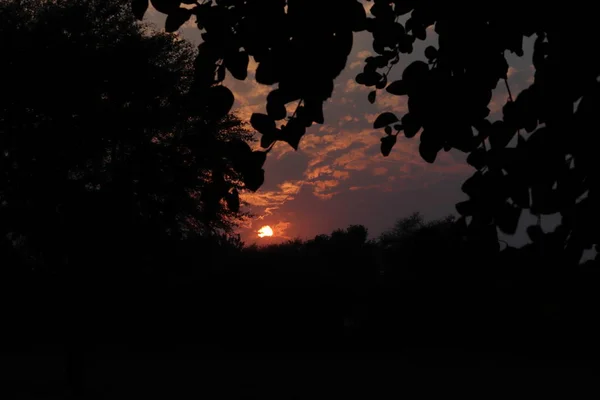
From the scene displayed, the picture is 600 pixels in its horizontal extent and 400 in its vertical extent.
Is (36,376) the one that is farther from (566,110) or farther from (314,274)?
(566,110)

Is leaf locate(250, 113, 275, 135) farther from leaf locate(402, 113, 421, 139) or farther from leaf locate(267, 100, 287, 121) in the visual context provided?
leaf locate(402, 113, 421, 139)

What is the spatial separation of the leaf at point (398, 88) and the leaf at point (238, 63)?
967mm

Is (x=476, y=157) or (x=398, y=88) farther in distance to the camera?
(x=398, y=88)

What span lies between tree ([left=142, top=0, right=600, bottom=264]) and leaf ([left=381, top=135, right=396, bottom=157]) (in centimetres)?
11

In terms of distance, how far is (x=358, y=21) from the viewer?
10.3 feet

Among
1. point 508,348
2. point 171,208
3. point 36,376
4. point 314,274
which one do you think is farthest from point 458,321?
point 171,208

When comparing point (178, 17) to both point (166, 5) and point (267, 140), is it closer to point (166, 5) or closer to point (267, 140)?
point (166, 5)

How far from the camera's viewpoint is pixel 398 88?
3.76 m

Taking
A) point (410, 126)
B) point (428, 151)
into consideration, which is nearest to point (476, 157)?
point (428, 151)

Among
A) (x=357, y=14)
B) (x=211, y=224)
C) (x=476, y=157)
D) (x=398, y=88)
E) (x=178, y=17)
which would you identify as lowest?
(x=476, y=157)

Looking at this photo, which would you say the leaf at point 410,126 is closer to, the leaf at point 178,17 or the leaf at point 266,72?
the leaf at point 266,72

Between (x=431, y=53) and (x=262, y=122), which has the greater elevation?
(x=431, y=53)

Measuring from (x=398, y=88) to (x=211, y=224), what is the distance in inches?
678

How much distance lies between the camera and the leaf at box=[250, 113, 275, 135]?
321 cm
